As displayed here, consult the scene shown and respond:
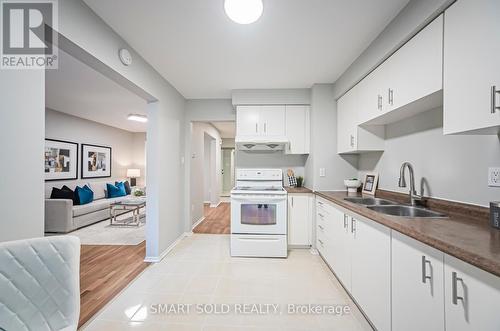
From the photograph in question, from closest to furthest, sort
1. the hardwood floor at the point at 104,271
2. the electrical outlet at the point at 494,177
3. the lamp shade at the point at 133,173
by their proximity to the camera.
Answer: the electrical outlet at the point at 494,177
the hardwood floor at the point at 104,271
the lamp shade at the point at 133,173

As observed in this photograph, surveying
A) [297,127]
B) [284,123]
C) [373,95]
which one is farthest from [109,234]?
[373,95]

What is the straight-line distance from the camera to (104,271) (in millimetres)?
2588

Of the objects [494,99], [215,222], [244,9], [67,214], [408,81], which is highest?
[244,9]

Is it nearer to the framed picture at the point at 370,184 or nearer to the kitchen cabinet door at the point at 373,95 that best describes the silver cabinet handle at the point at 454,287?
the kitchen cabinet door at the point at 373,95

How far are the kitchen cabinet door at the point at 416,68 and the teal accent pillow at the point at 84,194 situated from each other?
18.0ft

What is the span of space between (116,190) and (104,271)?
375 centimetres

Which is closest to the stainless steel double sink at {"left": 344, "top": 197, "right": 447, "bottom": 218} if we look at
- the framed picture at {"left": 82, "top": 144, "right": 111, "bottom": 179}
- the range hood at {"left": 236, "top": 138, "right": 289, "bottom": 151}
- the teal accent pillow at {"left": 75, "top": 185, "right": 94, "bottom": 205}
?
the range hood at {"left": 236, "top": 138, "right": 289, "bottom": 151}

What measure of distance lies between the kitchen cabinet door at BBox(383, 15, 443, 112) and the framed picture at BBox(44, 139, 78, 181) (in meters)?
5.84

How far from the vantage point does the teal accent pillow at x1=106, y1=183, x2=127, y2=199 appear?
5.68 meters

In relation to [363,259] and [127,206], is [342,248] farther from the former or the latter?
[127,206]

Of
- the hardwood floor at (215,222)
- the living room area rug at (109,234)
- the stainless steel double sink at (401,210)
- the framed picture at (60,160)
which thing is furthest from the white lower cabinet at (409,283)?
the framed picture at (60,160)

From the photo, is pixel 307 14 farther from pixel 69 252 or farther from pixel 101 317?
pixel 101 317

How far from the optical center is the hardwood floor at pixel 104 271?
200cm

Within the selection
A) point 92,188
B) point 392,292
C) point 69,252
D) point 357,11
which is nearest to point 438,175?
point 392,292
